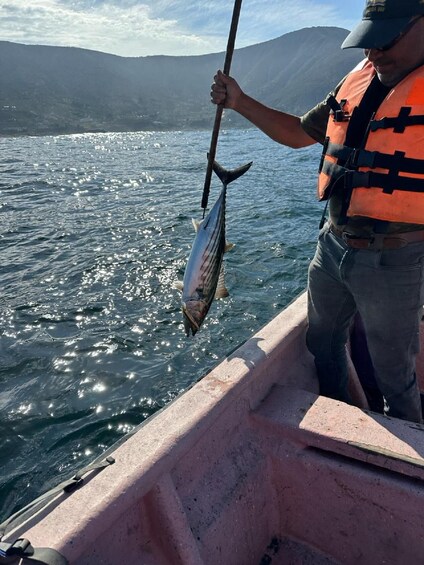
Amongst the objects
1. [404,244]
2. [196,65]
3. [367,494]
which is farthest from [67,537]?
[196,65]

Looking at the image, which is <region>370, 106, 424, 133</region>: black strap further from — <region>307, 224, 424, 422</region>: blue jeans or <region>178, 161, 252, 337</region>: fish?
<region>178, 161, 252, 337</region>: fish

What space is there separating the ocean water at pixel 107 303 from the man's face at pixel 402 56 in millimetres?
3696

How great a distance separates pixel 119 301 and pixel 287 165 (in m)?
17.1

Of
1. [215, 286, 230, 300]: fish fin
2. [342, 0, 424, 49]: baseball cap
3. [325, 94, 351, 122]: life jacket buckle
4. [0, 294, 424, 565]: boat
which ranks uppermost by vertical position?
[342, 0, 424, 49]: baseball cap

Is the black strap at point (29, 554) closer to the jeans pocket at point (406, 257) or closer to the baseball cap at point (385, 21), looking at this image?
the jeans pocket at point (406, 257)

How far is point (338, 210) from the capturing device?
10.3 feet

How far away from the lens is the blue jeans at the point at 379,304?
292 cm

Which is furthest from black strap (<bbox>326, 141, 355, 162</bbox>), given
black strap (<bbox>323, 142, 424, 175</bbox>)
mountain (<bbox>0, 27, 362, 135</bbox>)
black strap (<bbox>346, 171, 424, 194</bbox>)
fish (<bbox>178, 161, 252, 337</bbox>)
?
mountain (<bbox>0, 27, 362, 135</bbox>)

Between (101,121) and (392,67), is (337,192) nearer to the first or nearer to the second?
(392,67)

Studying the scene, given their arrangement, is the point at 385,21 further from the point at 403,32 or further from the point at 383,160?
the point at 383,160

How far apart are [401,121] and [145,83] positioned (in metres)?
104

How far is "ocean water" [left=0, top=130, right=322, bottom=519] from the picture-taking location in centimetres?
512

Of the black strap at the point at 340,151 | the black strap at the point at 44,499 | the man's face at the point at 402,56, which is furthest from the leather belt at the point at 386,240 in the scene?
the black strap at the point at 44,499

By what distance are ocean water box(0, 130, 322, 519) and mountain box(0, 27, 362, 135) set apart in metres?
33.8
